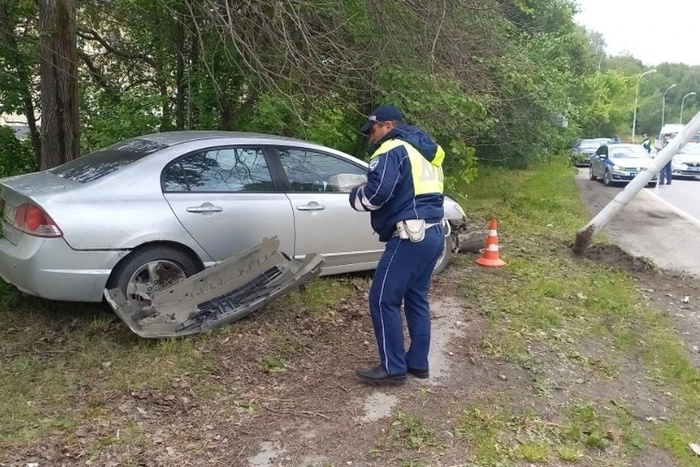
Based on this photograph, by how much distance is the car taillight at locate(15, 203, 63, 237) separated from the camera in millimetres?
4480

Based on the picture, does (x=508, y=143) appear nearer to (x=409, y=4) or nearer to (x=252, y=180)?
(x=409, y=4)

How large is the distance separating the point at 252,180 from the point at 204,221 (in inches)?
24.8

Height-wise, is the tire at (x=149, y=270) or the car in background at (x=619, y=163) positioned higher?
the tire at (x=149, y=270)

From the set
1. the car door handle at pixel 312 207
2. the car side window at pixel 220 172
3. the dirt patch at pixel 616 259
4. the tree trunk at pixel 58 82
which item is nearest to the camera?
the car side window at pixel 220 172

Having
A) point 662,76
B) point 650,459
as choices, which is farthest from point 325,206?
point 662,76

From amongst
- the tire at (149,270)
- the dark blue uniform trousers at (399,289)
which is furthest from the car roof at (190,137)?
the dark blue uniform trousers at (399,289)

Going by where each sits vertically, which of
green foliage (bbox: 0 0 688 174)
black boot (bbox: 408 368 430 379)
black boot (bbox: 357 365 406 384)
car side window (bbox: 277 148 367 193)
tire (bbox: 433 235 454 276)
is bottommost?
black boot (bbox: 408 368 430 379)

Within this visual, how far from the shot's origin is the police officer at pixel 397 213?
397cm

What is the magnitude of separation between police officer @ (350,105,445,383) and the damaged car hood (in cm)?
102

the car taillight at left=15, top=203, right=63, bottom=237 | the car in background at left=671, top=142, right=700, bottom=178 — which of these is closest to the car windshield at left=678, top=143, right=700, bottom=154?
the car in background at left=671, top=142, right=700, bottom=178

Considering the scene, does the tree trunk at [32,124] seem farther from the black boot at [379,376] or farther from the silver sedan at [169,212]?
the black boot at [379,376]

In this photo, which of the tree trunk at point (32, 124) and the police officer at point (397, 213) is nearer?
the police officer at point (397, 213)

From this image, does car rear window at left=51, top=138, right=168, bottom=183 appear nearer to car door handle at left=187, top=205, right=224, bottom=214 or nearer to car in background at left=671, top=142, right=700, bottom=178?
car door handle at left=187, top=205, right=224, bottom=214

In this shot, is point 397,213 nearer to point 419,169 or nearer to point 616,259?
point 419,169
